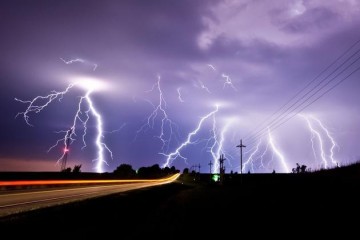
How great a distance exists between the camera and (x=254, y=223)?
1237 cm

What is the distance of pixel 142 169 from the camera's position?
166750 millimetres

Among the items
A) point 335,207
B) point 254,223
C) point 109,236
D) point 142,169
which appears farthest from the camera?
point 142,169

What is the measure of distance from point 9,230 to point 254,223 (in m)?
8.12

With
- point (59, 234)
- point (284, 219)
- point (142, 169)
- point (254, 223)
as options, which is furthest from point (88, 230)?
point (142, 169)

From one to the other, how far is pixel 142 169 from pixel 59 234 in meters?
159

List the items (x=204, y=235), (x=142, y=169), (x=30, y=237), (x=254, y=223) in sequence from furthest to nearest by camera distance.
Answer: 1. (x=142, y=169)
2. (x=254, y=223)
3. (x=204, y=235)
4. (x=30, y=237)

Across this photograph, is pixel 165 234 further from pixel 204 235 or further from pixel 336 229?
pixel 336 229

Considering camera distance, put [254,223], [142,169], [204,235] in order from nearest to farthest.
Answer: [204,235] → [254,223] → [142,169]

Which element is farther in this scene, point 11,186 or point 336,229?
point 11,186

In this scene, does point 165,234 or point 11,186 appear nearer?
point 165,234

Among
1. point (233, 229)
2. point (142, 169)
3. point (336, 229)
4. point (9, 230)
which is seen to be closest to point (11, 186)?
point (9, 230)

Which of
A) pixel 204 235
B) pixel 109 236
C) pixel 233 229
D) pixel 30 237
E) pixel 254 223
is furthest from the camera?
pixel 254 223

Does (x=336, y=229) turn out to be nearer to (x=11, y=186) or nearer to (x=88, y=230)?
(x=88, y=230)

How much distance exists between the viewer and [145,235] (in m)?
9.81
